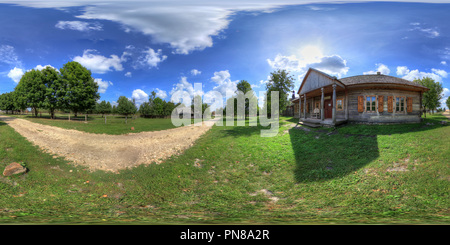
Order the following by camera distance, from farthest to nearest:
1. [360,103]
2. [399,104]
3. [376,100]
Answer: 1. [360,103]
2. [399,104]
3. [376,100]

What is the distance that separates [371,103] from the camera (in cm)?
1053

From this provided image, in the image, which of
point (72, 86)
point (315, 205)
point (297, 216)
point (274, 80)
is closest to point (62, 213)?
point (297, 216)

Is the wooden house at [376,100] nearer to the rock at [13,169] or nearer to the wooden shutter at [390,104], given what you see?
the wooden shutter at [390,104]

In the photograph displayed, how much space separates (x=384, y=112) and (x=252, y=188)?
1182 cm

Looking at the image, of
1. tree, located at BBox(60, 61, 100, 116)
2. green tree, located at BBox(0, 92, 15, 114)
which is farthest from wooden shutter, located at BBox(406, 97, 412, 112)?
green tree, located at BBox(0, 92, 15, 114)

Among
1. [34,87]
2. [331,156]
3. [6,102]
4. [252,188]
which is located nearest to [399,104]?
[331,156]

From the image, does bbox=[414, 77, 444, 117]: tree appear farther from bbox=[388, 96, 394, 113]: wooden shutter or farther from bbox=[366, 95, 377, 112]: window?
bbox=[366, 95, 377, 112]: window

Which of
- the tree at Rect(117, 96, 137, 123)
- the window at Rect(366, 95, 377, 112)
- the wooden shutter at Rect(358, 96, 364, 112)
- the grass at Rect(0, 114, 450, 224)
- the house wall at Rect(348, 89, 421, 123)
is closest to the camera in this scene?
the grass at Rect(0, 114, 450, 224)

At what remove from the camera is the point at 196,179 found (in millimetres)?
4305

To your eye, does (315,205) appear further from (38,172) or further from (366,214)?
(38,172)

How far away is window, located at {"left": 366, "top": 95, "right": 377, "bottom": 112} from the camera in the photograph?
34.2 feet

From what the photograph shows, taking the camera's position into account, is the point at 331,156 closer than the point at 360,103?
Yes

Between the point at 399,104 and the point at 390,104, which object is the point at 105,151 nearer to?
the point at 390,104

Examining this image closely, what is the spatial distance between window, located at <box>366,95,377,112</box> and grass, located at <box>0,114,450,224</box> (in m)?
5.04
